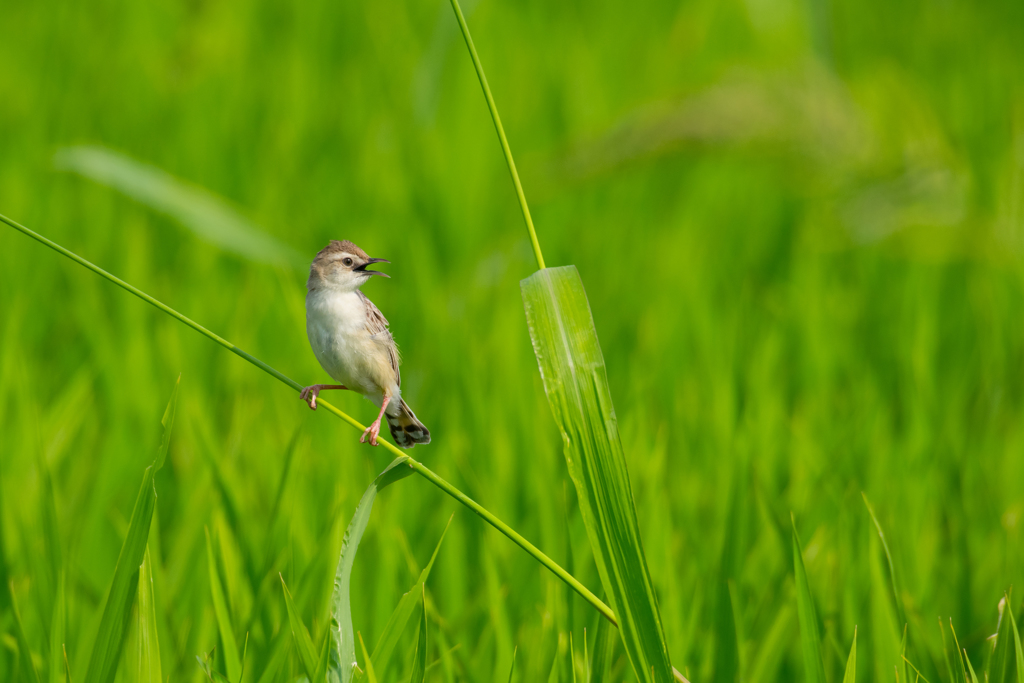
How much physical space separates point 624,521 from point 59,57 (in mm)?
4603

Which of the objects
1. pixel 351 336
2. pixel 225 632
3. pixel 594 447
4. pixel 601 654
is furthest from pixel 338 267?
pixel 601 654

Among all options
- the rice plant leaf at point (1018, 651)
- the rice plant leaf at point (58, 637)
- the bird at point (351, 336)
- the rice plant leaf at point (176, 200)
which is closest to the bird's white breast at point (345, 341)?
the bird at point (351, 336)

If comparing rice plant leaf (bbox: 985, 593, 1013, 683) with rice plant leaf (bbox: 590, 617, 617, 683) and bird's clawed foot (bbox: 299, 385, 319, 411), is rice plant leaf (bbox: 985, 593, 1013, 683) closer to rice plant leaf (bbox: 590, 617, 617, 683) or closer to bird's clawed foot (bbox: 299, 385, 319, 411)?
rice plant leaf (bbox: 590, 617, 617, 683)

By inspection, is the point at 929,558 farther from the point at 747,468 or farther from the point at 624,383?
the point at 624,383

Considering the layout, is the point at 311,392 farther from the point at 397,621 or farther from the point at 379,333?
the point at 397,621

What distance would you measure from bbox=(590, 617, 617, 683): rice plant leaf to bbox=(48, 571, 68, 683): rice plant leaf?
2.51 ft

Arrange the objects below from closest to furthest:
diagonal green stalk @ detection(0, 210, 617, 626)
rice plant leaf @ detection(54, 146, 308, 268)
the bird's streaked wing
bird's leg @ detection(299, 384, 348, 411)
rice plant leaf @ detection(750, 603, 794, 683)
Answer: diagonal green stalk @ detection(0, 210, 617, 626)
bird's leg @ detection(299, 384, 348, 411)
the bird's streaked wing
rice plant leaf @ detection(750, 603, 794, 683)
rice plant leaf @ detection(54, 146, 308, 268)

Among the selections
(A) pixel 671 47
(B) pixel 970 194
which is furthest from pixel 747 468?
(A) pixel 671 47

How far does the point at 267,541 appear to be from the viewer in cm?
150

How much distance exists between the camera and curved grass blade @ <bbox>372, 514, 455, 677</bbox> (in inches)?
40.2

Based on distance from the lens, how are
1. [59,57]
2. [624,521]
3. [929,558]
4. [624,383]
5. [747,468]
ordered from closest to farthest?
1. [624,521]
2. [929,558]
3. [747,468]
4. [624,383]
5. [59,57]

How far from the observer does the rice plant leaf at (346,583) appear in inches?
32.4

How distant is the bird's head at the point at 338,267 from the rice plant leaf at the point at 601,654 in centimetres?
64

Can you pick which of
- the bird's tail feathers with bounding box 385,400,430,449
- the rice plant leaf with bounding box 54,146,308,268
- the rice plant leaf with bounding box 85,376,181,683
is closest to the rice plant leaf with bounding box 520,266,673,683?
the bird's tail feathers with bounding box 385,400,430,449
